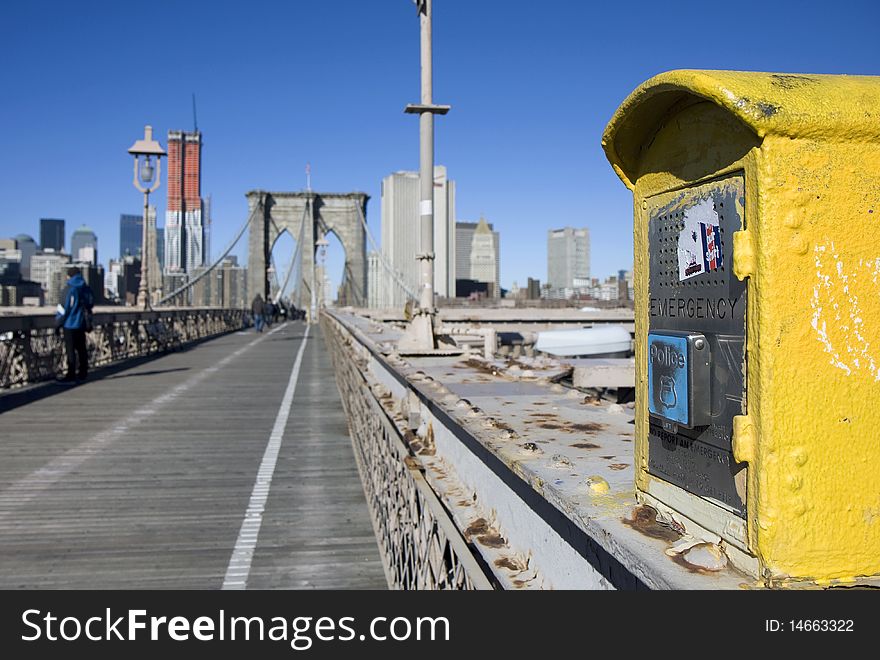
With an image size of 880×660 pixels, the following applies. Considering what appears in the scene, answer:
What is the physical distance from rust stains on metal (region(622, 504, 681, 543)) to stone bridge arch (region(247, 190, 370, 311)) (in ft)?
208

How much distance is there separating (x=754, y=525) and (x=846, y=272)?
465mm

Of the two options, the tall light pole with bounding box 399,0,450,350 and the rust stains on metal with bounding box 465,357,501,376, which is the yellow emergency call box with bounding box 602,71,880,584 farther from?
the tall light pole with bounding box 399,0,450,350

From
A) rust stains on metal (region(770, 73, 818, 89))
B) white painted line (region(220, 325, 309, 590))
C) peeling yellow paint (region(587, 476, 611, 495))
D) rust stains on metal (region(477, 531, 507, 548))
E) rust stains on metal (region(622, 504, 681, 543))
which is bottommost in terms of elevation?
white painted line (region(220, 325, 309, 590))

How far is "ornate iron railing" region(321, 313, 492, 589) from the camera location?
2.22 m

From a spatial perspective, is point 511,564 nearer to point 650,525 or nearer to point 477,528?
point 477,528

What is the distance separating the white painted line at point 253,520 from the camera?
433 cm

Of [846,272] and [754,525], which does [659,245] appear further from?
[754,525]

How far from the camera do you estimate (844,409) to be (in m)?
1.35

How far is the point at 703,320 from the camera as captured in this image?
157 cm

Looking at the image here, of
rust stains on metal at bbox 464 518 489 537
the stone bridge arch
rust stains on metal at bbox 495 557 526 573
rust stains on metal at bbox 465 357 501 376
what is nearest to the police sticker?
rust stains on metal at bbox 495 557 526 573

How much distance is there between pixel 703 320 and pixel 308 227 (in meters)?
68.1
